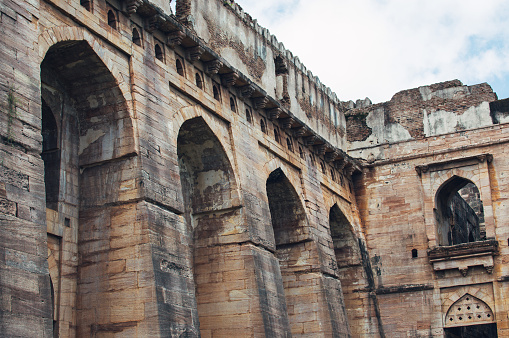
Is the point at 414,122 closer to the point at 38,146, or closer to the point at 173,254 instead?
the point at 173,254

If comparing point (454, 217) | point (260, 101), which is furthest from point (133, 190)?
point (454, 217)

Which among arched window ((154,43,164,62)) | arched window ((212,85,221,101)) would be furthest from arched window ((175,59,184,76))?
arched window ((212,85,221,101))

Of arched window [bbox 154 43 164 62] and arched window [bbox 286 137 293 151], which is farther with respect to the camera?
arched window [bbox 286 137 293 151]

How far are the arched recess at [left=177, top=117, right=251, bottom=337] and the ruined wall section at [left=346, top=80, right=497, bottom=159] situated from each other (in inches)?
314

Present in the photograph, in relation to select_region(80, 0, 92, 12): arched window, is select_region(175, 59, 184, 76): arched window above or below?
below

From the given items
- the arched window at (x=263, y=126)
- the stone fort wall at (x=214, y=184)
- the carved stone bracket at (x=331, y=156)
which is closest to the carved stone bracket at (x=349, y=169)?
the stone fort wall at (x=214, y=184)

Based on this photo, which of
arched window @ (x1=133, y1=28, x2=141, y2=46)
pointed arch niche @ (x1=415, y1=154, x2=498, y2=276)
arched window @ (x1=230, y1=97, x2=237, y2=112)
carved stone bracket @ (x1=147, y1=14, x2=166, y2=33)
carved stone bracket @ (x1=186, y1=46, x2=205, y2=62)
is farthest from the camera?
pointed arch niche @ (x1=415, y1=154, x2=498, y2=276)

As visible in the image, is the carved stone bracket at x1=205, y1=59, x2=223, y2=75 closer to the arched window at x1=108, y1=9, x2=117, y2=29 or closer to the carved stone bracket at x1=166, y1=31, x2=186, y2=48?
the carved stone bracket at x1=166, y1=31, x2=186, y2=48

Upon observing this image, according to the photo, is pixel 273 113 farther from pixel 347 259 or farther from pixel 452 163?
pixel 452 163

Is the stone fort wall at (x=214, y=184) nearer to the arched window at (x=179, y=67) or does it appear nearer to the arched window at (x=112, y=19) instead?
the arched window at (x=112, y=19)

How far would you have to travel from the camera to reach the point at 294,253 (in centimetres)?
1775

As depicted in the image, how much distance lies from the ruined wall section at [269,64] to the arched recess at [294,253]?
2.20m

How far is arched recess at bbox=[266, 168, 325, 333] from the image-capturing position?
17109mm

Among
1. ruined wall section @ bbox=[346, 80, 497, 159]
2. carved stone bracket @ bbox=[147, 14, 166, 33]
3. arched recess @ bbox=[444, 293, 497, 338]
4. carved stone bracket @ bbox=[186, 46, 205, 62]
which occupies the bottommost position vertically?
arched recess @ bbox=[444, 293, 497, 338]
